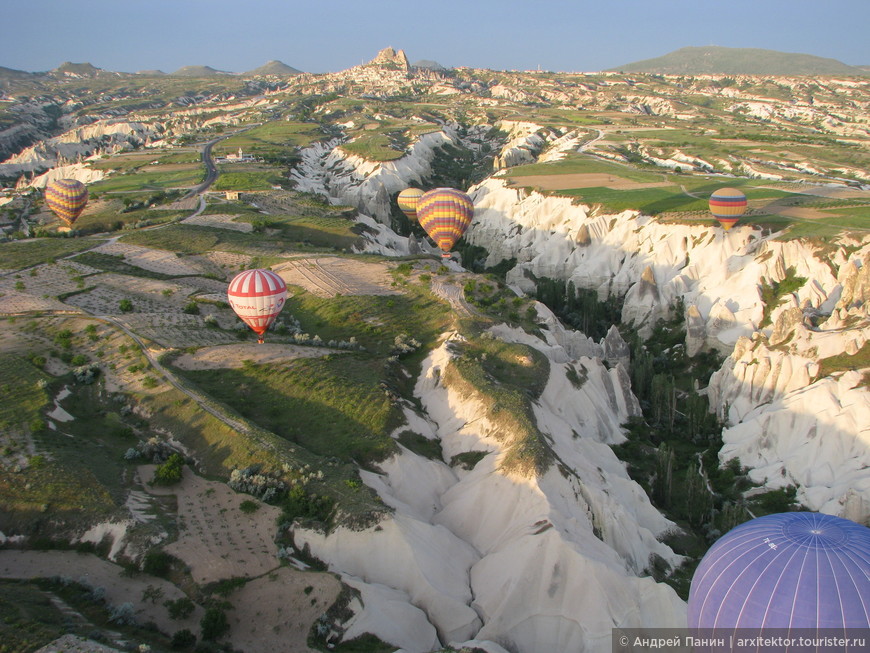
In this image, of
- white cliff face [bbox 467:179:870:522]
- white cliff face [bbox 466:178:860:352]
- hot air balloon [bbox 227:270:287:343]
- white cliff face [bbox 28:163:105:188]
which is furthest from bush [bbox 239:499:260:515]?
white cliff face [bbox 28:163:105:188]

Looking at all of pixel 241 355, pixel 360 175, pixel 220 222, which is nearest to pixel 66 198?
pixel 220 222

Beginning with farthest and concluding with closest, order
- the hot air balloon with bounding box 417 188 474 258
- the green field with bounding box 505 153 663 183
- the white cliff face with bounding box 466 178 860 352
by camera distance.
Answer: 1. the green field with bounding box 505 153 663 183
2. the hot air balloon with bounding box 417 188 474 258
3. the white cliff face with bounding box 466 178 860 352

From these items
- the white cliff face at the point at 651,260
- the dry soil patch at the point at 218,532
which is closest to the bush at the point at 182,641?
the dry soil patch at the point at 218,532

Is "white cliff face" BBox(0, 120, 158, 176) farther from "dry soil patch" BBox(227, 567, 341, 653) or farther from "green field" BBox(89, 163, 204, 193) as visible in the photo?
"dry soil patch" BBox(227, 567, 341, 653)

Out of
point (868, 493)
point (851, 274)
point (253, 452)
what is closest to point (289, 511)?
point (253, 452)

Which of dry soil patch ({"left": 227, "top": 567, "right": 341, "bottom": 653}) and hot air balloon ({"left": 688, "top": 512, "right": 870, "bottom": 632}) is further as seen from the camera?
dry soil patch ({"left": 227, "top": 567, "right": 341, "bottom": 653})

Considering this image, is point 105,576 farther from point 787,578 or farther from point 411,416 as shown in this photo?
point 787,578

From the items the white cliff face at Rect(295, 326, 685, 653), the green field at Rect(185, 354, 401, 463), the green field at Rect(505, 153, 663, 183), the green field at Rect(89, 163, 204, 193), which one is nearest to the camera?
the white cliff face at Rect(295, 326, 685, 653)
